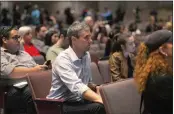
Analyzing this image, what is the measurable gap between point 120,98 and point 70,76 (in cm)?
52

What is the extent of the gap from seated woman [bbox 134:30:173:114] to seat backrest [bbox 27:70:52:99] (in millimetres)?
1470

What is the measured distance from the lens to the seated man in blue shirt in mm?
3447

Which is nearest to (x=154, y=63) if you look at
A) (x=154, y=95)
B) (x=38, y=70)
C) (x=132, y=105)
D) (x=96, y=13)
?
(x=154, y=95)

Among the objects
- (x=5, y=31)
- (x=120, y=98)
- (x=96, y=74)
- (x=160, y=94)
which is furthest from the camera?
(x=96, y=74)

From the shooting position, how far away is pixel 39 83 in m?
3.99

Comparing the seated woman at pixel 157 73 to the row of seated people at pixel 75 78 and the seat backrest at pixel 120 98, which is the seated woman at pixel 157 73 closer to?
the seat backrest at pixel 120 98

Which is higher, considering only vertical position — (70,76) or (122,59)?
(70,76)

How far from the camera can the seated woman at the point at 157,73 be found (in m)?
2.61

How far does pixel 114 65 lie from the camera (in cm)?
503

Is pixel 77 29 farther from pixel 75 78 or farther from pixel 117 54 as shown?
pixel 117 54

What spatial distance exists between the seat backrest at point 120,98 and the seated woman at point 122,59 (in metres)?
1.65

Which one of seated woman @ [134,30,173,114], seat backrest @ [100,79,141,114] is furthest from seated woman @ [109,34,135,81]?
seated woman @ [134,30,173,114]

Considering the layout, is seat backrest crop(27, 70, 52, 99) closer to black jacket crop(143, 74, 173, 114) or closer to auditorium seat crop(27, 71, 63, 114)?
auditorium seat crop(27, 71, 63, 114)

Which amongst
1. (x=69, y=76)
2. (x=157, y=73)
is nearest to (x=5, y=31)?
(x=69, y=76)
